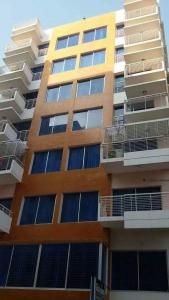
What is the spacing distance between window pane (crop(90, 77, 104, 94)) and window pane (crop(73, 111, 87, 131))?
2152 mm

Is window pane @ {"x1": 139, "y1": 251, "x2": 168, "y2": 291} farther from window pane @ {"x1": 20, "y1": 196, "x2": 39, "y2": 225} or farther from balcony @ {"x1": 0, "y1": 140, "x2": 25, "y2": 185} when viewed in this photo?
balcony @ {"x1": 0, "y1": 140, "x2": 25, "y2": 185}

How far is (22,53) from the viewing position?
3062 centimetres

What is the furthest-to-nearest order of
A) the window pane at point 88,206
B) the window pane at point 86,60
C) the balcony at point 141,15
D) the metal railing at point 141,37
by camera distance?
the balcony at point 141,15 < the window pane at point 86,60 < the metal railing at point 141,37 < the window pane at point 88,206

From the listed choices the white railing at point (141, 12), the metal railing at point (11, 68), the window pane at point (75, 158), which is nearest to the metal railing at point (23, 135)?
the window pane at point (75, 158)

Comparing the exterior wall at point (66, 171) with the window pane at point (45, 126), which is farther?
the window pane at point (45, 126)

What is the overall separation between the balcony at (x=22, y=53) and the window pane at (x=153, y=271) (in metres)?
20.6

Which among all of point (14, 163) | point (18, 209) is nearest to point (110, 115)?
point (14, 163)

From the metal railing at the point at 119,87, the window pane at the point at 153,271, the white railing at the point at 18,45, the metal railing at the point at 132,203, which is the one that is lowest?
the window pane at the point at 153,271

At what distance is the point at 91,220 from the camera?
1884cm

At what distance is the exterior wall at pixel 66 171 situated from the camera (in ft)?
59.5

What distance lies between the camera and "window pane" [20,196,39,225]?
798 inches

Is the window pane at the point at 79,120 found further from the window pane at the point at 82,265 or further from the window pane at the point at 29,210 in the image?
the window pane at the point at 82,265

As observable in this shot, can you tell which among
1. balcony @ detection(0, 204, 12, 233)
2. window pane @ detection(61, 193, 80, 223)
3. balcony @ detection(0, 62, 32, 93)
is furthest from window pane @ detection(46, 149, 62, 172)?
balcony @ detection(0, 62, 32, 93)

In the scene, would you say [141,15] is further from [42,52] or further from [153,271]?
[153,271]
